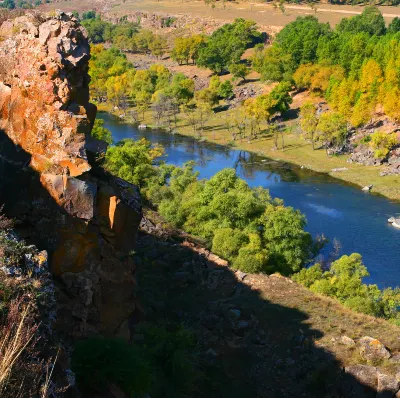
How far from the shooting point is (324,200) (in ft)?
183

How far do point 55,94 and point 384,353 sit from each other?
1563 centimetres

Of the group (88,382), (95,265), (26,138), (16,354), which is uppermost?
(26,138)

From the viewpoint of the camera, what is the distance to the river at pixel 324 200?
4291 cm

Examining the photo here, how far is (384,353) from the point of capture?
20812mm

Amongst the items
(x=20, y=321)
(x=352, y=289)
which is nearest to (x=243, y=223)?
(x=352, y=289)

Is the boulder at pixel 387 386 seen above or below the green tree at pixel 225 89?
above

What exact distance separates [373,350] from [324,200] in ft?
117

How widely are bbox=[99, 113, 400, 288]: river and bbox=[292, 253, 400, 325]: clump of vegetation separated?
Answer: 6.80 meters

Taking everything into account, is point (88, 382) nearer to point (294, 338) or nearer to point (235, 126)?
point (294, 338)

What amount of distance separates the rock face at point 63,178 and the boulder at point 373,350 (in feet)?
33.1

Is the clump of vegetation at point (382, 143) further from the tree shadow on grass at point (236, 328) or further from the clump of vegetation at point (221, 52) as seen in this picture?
the clump of vegetation at point (221, 52)

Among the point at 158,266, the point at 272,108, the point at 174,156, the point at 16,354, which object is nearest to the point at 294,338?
the point at 158,266

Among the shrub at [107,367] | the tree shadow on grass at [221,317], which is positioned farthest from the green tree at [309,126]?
the shrub at [107,367]

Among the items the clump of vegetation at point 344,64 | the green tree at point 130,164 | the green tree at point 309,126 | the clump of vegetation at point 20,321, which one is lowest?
the green tree at point 309,126
